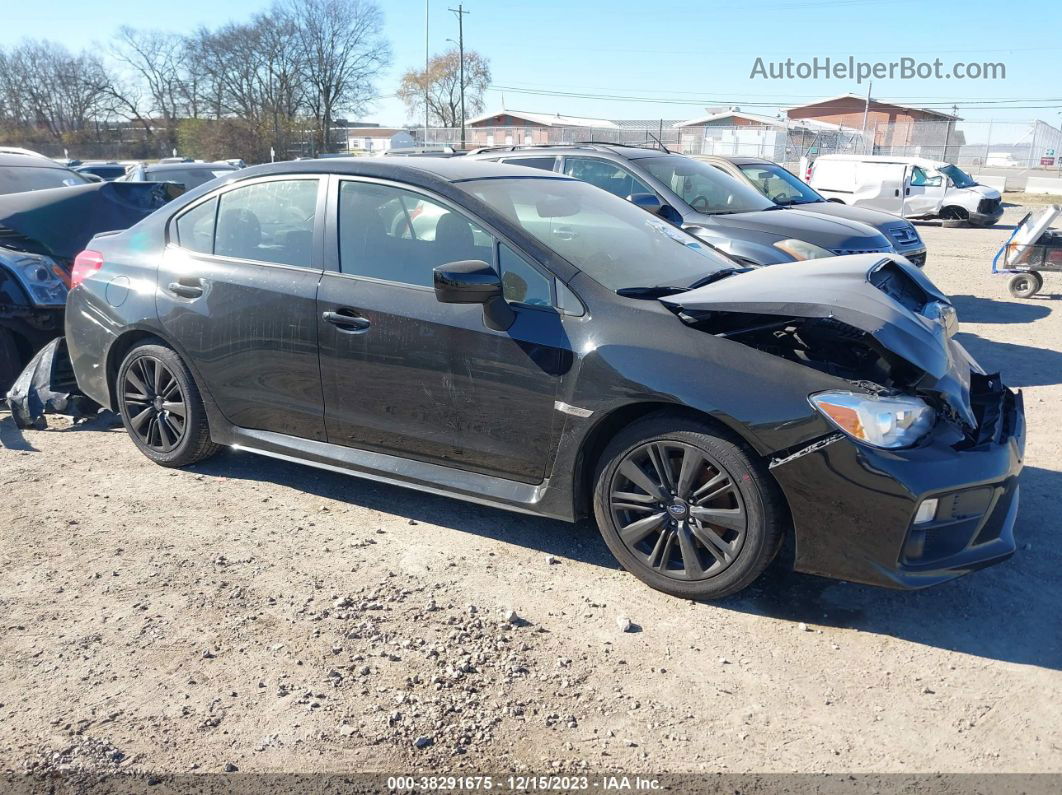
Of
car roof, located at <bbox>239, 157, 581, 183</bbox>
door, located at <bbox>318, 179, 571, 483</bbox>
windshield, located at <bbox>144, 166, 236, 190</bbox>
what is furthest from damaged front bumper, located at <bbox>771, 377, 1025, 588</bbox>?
windshield, located at <bbox>144, 166, 236, 190</bbox>

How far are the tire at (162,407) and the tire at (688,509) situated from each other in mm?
2441

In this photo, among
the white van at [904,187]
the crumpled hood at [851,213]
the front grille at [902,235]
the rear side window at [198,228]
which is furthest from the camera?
the white van at [904,187]

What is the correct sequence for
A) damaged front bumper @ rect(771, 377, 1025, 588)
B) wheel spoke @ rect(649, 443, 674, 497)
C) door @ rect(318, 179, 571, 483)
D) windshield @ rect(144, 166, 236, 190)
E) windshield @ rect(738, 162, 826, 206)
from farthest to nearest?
windshield @ rect(144, 166, 236, 190), windshield @ rect(738, 162, 826, 206), door @ rect(318, 179, 571, 483), wheel spoke @ rect(649, 443, 674, 497), damaged front bumper @ rect(771, 377, 1025, 588)

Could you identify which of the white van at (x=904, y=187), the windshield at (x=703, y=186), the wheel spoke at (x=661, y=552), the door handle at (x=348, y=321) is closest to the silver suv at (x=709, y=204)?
the windshield at (x=703, y=186)

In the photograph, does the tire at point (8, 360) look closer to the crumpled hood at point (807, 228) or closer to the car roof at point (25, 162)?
the car roof at point (25, 162)

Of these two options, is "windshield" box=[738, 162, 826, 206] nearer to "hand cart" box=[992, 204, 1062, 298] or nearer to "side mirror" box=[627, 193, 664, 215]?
"hand cart" box=[992, 204, 1062, 298]

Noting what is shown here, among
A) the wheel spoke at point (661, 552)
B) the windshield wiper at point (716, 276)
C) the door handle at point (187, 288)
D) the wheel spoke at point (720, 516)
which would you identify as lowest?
the wheel spoke at point (661, 552)

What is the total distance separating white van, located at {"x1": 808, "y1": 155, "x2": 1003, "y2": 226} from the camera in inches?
882

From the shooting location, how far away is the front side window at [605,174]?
8.62 m

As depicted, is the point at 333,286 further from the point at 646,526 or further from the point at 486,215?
the point at 646,526

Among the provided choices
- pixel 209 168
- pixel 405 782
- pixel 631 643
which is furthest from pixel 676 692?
pixel 209 168

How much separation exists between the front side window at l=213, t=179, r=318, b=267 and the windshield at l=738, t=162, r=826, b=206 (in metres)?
7.27

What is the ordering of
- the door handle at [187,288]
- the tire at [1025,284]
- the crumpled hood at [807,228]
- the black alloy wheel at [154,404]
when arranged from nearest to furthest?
the door handle at [187,288] → the black alloy wheel at [154,404] → the crumpled hood at [807,228] → the tire at [1025,284]

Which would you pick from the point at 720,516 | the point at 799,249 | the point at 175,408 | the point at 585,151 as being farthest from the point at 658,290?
the point at 585,151
